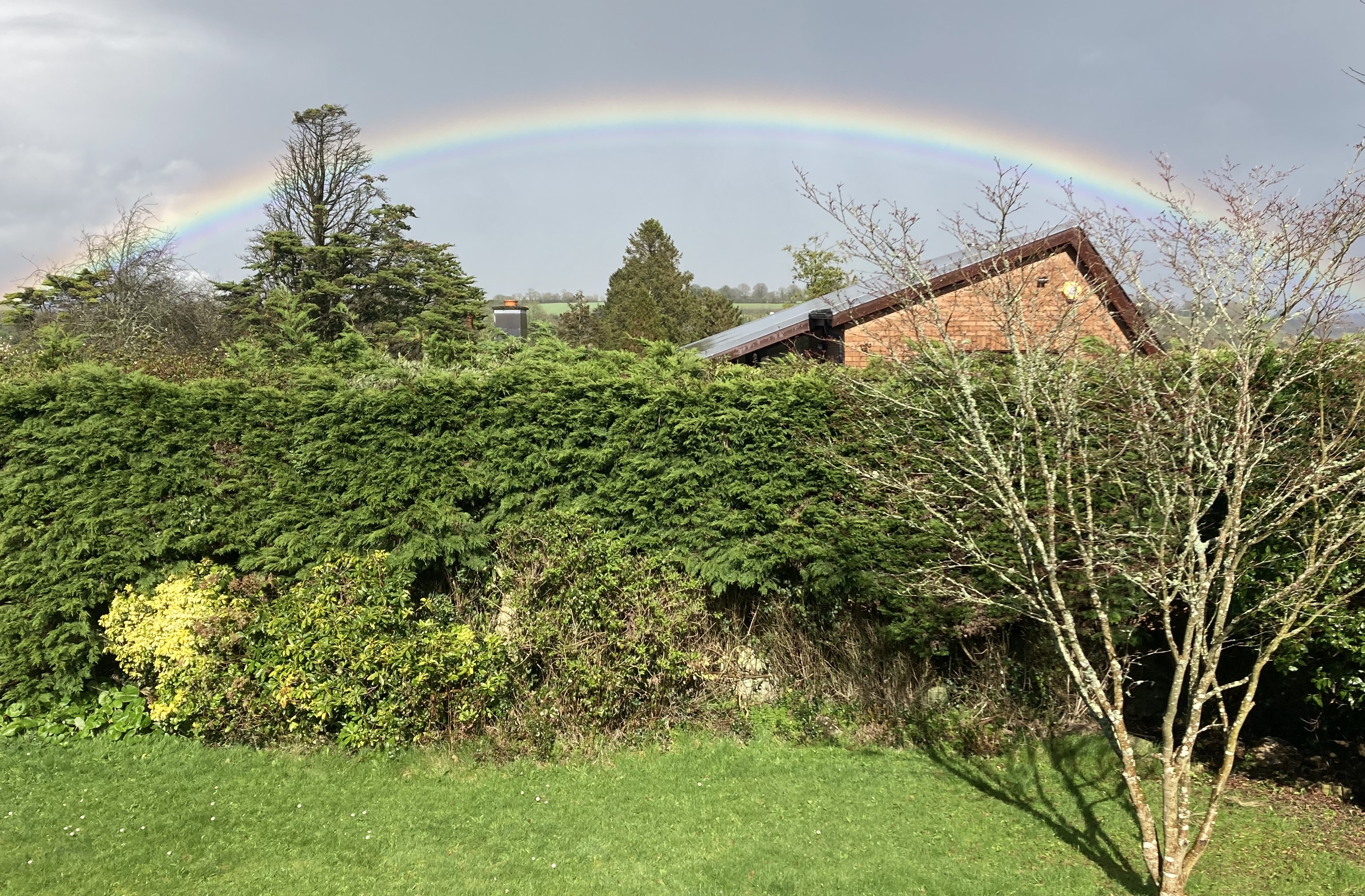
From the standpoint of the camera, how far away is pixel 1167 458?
3828 mm

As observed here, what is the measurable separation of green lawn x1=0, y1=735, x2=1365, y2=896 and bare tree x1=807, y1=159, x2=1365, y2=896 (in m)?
0.58

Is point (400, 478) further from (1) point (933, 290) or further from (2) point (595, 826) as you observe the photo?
(1) point (933, 290)

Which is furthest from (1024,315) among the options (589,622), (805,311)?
(805,311)

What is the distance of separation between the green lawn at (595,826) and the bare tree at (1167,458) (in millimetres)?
583

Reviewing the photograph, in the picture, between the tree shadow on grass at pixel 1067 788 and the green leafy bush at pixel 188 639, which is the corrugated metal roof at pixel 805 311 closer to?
the tree shadow on grass at pixel 1067 788

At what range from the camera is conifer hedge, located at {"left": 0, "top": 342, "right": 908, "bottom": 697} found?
5.73 metres

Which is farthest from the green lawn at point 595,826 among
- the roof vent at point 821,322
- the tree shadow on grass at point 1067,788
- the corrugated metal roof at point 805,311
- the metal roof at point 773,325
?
the roof vent at point 821,322

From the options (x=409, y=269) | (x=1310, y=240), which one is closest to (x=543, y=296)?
(x=409, y=269)

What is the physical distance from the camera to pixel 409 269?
29.0 meters

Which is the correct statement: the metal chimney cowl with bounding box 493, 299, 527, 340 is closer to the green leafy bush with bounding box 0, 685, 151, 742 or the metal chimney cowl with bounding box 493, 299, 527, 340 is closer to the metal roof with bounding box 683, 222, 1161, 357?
the metal roof with bounding box 683, 222, 1161, 357

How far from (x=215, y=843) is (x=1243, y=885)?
561 cm

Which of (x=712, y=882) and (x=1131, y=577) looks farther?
(x=712, y=882)

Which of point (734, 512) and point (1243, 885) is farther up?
point (734, 512)

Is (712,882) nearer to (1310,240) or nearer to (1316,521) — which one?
(1316,521)
